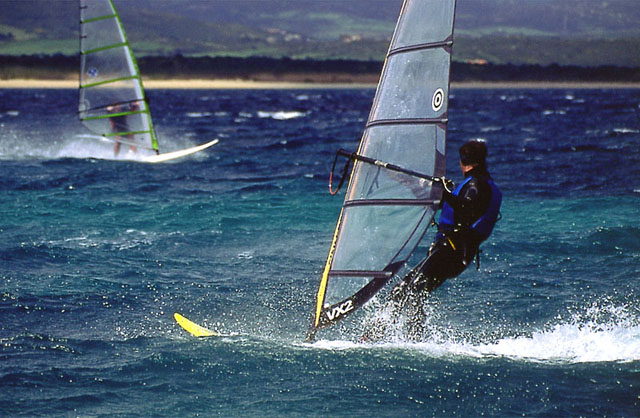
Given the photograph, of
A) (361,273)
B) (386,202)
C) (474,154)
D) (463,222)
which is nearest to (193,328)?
(361,273)

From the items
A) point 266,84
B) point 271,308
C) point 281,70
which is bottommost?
point 266,84

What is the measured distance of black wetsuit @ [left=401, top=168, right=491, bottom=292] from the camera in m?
6.84

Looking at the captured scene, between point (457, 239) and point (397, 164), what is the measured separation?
31.4 inches

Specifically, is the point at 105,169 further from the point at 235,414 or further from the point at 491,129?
the point at 491,129

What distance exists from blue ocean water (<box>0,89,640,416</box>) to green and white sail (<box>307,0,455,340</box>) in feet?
2.68

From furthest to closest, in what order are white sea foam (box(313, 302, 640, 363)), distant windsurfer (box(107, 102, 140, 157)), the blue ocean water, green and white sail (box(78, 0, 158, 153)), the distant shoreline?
the distant shoreline, distant windsurfer (box(107, 102, 140, 157)), green and white sail (box(78, 0, 158, 153)), white sea foam (box(313, 302, 640, 363)), the blue ocean water

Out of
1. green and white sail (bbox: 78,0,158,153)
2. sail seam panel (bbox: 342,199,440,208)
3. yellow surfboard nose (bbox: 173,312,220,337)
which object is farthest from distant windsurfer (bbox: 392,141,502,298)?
green and white sail (bbox: 78,0,158,153)

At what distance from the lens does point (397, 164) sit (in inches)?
273

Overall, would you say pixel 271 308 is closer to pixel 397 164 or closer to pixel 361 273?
pixel 361 273

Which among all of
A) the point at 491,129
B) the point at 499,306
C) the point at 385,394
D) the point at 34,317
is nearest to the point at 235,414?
the point at 385,394

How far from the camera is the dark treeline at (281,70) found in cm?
12319

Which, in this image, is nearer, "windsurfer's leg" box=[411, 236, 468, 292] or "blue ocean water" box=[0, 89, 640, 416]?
"blue ocean water" box=[0, 89, 640, 416]

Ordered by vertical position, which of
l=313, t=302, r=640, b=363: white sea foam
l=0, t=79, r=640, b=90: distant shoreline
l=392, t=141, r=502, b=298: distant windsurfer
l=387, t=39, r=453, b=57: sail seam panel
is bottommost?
l=0, t=79, r=640, b=90: distant shoreline

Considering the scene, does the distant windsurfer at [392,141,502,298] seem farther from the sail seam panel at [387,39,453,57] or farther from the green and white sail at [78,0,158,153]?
the green and white sail at [78,0,158,153]
